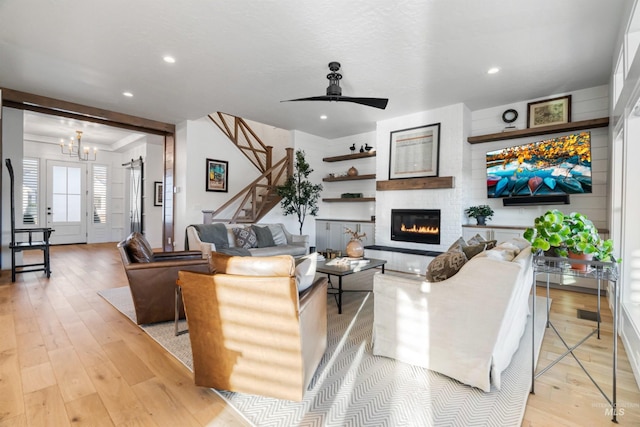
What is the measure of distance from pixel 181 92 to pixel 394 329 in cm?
448

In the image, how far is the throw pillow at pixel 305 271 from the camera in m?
1.79

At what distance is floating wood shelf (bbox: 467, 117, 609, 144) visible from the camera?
161 inches

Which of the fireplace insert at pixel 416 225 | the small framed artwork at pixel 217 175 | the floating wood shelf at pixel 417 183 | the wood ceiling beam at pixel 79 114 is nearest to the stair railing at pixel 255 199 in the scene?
the small framed artwork at pixel 217 175

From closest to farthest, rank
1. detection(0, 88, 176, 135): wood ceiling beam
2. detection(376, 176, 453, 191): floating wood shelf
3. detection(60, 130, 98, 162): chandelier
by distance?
detection(0, 88, 176, 135): wood ceiling beam
detection(376, 176, 453, 191): floating wood shelf
detection(60, 130, 98, 162): chandelier

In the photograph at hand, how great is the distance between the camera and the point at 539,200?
4.51 meters

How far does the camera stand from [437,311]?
1.99 meters

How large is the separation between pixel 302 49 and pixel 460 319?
3023 millimetres

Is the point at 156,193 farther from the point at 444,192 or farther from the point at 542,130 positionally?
the point at 542,130

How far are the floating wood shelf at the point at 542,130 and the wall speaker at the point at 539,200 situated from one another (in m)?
0.96

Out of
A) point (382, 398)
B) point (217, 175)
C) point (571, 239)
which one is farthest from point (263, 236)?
point (571, 239)

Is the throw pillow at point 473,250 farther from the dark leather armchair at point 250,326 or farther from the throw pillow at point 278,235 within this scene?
the throw pillow at point 278,235

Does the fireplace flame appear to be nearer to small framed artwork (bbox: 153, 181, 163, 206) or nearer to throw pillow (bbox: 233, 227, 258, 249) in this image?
throw pillow (bbox: 233, 227, 258, 249)

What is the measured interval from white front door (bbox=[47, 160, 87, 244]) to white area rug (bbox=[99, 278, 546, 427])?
Result: 8.47 meters

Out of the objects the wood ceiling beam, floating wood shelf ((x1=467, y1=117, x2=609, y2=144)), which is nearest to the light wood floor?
floating wood shelf ((x1=467, y1=117, x2=609, y2=144))
